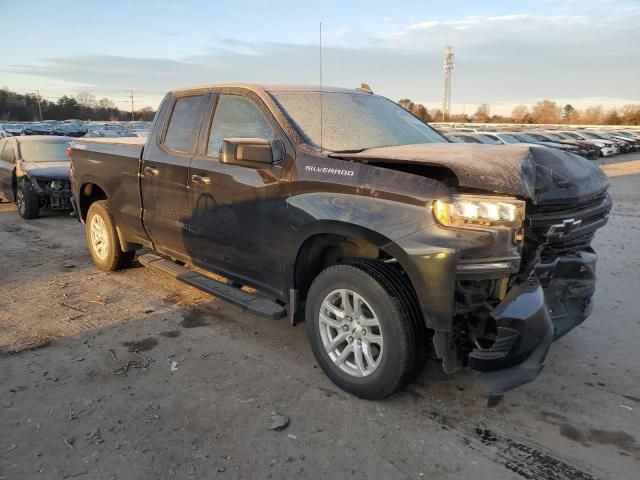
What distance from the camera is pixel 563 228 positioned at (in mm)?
3234

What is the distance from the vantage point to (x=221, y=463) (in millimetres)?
2760

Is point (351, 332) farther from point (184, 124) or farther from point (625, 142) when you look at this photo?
point (625, 142)

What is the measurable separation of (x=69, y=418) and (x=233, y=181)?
197 centimetres

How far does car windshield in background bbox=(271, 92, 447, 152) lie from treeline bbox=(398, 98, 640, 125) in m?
68.0

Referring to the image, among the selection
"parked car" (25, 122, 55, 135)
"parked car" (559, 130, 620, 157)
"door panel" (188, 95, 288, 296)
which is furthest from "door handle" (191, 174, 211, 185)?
"parked car" (25, 122, 55, 135)

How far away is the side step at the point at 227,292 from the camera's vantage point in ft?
12.7

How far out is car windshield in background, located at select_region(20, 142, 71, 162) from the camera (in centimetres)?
1048

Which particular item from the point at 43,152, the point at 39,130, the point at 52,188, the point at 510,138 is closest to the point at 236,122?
the point at 52,188

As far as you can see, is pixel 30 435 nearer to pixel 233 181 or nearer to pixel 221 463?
pixel 221 463

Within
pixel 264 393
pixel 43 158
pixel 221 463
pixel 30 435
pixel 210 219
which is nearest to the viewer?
pixel 221 463

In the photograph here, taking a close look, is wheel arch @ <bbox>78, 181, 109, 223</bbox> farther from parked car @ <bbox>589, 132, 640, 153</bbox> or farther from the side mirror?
parked car @ <bbox>589, 132, 640, 153</bbox>

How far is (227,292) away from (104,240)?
104 inches

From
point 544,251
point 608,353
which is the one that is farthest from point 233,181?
point 608,353

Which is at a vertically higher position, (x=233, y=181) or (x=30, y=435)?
(x=233, y=181)
